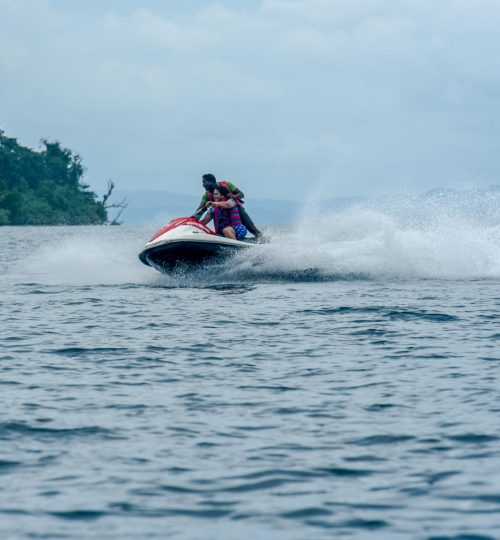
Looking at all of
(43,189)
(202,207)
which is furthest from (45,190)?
(202,207)

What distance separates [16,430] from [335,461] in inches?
90.6

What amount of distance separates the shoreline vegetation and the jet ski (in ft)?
285

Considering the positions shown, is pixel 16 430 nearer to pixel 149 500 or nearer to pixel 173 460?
pixel 173 460

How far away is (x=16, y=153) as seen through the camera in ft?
376

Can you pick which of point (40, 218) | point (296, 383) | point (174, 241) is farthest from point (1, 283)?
point (40, 218)

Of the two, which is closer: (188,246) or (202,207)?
(188,246)

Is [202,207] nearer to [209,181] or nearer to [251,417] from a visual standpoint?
[209,181]

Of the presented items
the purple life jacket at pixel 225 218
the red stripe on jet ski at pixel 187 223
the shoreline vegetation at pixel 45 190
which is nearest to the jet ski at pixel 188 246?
the red stripe on jet ski at pixel 187 223

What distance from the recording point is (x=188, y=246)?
18000 mm

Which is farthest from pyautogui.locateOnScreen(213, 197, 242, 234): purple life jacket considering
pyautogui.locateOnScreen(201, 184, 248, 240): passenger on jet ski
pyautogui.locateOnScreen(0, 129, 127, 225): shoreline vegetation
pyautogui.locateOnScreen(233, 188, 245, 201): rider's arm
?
pyautogui.locateOnScreen(0, 129, 127, 225): shoreline vegetation

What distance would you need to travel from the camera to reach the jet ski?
1800 centimetres

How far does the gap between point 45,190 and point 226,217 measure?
97.5m

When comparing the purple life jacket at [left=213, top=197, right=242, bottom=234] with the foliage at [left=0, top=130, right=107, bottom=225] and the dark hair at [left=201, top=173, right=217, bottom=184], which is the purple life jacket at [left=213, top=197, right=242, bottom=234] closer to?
the dark hair at [left=201, top=173, right=217, bottom=184]

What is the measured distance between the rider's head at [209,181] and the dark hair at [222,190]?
8 cm
